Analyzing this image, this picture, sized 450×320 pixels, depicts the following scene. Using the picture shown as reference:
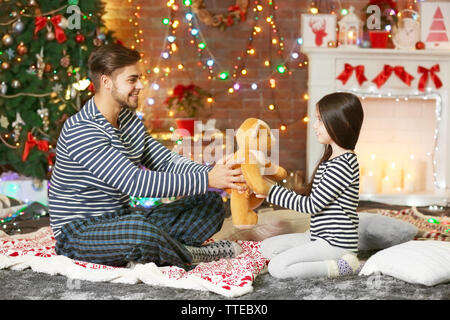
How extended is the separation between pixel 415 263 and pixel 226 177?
0.67m

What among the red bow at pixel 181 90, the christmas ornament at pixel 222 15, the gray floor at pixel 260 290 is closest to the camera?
the gray floor at pixel 260 290

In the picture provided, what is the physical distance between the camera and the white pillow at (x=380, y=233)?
256 centimetres

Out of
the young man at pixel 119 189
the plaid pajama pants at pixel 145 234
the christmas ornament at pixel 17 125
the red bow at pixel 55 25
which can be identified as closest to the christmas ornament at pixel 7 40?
the red bow at pixel 55 25

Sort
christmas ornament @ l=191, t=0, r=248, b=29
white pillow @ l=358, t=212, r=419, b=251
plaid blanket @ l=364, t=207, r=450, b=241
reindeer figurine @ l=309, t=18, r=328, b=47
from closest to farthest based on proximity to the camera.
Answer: white pillow @ l=358, t=212, r=419, b=251 < plaid blanket @ l=364, t=207, r=450, b=241 < reindeer figurine @ l=309, t=18, r=328, b=47 < christmas ornament @ l=191, t=0, r=248, b=29

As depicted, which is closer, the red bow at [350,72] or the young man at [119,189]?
the young man at [119,189]

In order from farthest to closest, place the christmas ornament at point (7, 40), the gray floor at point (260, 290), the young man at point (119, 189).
Result: the christmas ornament at point (7, 40) → the young man at point (119, 189) → the gray floor at point (260, 290)

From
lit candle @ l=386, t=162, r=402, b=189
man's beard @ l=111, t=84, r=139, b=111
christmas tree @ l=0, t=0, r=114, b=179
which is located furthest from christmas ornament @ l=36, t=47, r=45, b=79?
lit candle @ l=386, t=162, r=402, b=189

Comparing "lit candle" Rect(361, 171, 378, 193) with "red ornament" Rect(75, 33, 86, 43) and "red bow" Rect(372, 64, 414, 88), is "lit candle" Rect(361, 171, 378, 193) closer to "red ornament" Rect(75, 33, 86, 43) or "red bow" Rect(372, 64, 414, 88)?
"red bow" Rect(372, 64, 414, 88)

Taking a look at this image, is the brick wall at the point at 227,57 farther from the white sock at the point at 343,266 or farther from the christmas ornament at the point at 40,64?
the white sock at the point at 343,266

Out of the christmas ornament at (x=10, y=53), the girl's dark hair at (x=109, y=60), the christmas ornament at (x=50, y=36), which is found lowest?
the girl's dark hair at (x=109, y=60)

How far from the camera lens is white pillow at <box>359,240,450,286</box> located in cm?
197

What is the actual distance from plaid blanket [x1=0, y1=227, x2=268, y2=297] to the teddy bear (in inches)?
6.4

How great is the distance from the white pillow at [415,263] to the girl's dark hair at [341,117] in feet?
1.28

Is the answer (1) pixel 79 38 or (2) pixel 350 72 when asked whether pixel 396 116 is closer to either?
(2) pixel 350 72
